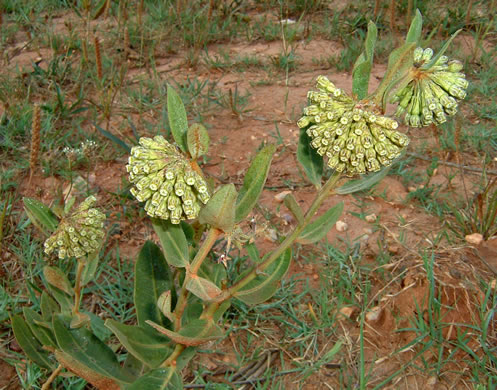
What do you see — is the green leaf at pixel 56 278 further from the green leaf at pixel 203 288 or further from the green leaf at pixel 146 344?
the green leaf at pixel 203 288

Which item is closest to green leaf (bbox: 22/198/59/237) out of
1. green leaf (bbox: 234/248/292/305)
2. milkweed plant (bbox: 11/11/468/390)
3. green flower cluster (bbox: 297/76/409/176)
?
milkweed plant (bbox: 11/11/468/390)

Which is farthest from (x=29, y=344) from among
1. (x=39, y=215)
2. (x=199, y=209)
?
(x=199, y=209)

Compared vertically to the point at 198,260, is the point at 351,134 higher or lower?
higher

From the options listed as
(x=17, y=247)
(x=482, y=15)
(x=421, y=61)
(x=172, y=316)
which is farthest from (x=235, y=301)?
(x=482, y=15)

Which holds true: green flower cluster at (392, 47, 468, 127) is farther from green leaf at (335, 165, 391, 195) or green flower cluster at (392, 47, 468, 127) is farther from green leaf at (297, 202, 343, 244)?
green leaf at (297, 202, 343, 244)

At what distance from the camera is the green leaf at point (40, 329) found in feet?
6.16

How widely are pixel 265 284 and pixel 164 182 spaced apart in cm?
56

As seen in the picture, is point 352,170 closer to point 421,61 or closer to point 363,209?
point 421,61

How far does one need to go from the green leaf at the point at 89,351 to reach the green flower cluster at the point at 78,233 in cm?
Answer: 25

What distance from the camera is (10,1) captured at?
16.0 feet

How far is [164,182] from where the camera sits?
1.37 metres

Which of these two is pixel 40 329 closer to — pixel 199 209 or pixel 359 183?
pixel 199 209

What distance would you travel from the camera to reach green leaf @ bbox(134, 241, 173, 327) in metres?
1.87

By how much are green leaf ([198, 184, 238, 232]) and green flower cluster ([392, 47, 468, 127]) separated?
608 mm
